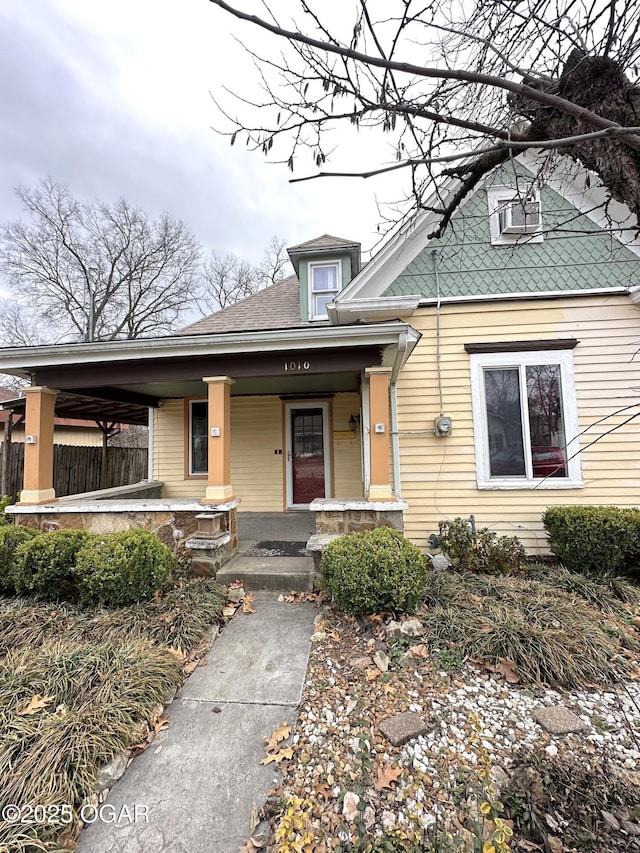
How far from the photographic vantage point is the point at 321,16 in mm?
2186

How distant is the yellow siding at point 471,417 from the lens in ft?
17.0

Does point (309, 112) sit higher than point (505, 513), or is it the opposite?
point (309, 112)

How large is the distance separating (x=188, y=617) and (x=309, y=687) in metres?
1.45

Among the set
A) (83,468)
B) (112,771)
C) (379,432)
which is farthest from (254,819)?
(83,468)

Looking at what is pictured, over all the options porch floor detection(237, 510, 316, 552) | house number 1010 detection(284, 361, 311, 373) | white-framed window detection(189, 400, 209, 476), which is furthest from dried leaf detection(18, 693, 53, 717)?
white-framed window detection(189, 400, 209, 476)

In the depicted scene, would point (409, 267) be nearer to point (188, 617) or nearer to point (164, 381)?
point (164, 381)

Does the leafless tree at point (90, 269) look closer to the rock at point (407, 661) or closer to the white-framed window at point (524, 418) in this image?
the white-framed window at point (524, 418)

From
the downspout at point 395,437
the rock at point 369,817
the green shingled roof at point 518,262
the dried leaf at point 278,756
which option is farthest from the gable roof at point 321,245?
the rock at point 369,817

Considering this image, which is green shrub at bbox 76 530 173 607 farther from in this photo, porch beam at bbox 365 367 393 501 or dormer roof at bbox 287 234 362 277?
dormer roof at bbox 287 234 362 277

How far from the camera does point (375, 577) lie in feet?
11.3

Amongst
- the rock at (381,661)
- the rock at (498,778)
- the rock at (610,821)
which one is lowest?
the rock at (498,778)

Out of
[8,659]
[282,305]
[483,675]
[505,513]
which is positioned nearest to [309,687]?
[483,675]

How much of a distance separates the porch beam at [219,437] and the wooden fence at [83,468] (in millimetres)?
5317

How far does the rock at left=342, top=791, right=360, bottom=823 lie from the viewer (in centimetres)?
177
